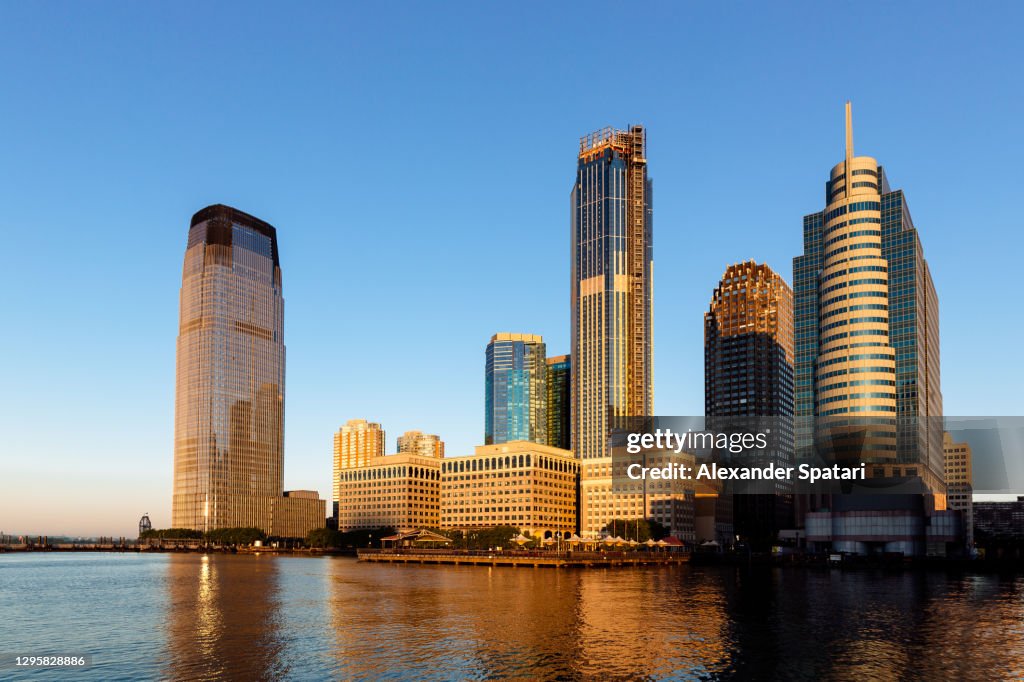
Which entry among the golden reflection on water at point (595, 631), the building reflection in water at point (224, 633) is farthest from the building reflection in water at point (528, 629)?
the building reflection in water at point (224, 633)

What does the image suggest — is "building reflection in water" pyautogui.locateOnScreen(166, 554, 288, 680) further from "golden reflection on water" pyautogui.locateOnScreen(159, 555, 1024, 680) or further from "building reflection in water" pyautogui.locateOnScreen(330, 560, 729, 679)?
"building reflection in water" pyautogui.locateOnScreen(330, 560, 729, 679)

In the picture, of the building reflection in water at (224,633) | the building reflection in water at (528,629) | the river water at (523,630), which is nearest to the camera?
the building reflection in water at (224,633)

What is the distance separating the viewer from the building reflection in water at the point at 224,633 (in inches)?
2414

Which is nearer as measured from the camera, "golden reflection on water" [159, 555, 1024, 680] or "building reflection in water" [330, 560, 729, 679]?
"golden reflection on water" [159, 555, 1024, 680]

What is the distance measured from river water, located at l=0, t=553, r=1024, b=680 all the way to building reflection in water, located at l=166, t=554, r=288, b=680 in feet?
0.71

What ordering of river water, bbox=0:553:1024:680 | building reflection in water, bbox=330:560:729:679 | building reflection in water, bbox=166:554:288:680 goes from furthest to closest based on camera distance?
building reflection in water, bbox=330:560:729:679, river water, bbox=0:553:1024:680, building reflection in water, bbox=166:554:288:680

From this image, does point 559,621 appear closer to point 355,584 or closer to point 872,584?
point 355,584

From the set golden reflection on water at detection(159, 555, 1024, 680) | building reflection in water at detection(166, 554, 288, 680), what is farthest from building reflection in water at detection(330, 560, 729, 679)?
building reflection in water at detection(166, 554, 288, 680)

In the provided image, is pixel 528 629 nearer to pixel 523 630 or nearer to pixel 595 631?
pixel 523 630

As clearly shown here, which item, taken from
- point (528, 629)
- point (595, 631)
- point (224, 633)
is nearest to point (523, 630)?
point (528, 629)

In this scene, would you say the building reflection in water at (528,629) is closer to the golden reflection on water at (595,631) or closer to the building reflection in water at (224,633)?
the golden reflection on water at (595,631)

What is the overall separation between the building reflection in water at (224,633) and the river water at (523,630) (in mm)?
217

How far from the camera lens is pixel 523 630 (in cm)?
8012

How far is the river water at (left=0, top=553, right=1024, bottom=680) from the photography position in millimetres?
62003
